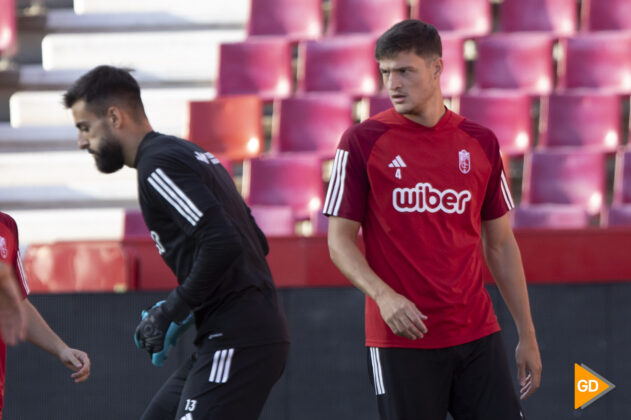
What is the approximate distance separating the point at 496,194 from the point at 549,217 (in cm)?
382

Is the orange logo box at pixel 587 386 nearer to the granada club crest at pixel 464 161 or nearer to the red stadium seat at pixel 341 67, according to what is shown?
the granada club crest at pixel 464 161

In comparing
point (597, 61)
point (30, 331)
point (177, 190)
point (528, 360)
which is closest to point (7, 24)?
point (597, 61)

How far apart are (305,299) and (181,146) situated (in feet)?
6.35

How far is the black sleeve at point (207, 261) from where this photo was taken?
298cm

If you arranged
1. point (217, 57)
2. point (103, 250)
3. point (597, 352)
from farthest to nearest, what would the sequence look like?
point (217, 57)
point (103, 250)
point (597, 352)

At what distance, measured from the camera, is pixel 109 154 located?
325cm

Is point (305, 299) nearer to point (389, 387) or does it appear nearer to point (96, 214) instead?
point (389, 387)

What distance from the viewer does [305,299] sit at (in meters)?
4.93

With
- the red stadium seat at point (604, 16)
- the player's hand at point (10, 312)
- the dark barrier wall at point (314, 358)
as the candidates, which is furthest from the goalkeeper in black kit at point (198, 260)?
the red stadium seat at point (604, 16)

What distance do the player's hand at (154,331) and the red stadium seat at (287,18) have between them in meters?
6.30

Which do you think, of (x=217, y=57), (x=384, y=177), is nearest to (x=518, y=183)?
(x=217, y=57)

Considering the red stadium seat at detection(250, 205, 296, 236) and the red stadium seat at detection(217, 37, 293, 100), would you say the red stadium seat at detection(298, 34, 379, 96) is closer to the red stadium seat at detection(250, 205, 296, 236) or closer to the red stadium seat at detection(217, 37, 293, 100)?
the red stadium seat at detection(217, 37, 293, 100)

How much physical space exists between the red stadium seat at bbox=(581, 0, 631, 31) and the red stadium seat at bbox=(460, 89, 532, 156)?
48.5 inches

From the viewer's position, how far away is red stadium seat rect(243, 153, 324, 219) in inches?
299
